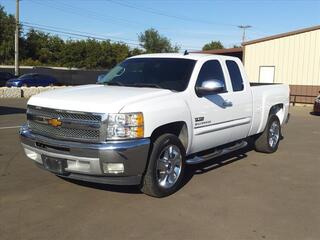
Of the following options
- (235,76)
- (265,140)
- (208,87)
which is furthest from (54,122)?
(265,140)

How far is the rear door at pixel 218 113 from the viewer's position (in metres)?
6.95

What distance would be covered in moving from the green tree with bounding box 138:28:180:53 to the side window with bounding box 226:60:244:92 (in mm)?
81851

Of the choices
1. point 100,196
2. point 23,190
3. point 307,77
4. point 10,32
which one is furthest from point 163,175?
point 10,32

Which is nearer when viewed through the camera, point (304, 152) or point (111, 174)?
point (111, 174)

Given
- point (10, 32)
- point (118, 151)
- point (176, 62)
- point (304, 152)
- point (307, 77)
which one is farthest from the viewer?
point (10, 32)

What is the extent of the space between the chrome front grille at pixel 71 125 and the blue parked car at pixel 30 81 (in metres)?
28.6

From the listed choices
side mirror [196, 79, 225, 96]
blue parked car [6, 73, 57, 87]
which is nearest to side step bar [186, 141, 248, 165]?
side mirror [196, 79, 225, 96]

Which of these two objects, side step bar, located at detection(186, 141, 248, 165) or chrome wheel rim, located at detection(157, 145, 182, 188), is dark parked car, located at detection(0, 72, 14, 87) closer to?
side step bar, located at detection(186, 141, 248, 165)

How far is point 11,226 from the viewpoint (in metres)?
5.07

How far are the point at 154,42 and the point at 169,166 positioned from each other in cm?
8523

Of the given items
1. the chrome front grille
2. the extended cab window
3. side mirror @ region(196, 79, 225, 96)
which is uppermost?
the extended cab window

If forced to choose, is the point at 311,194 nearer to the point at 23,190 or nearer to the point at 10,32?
the point at 23,190

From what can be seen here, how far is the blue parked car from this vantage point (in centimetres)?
3369

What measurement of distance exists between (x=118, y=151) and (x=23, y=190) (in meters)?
1.67
